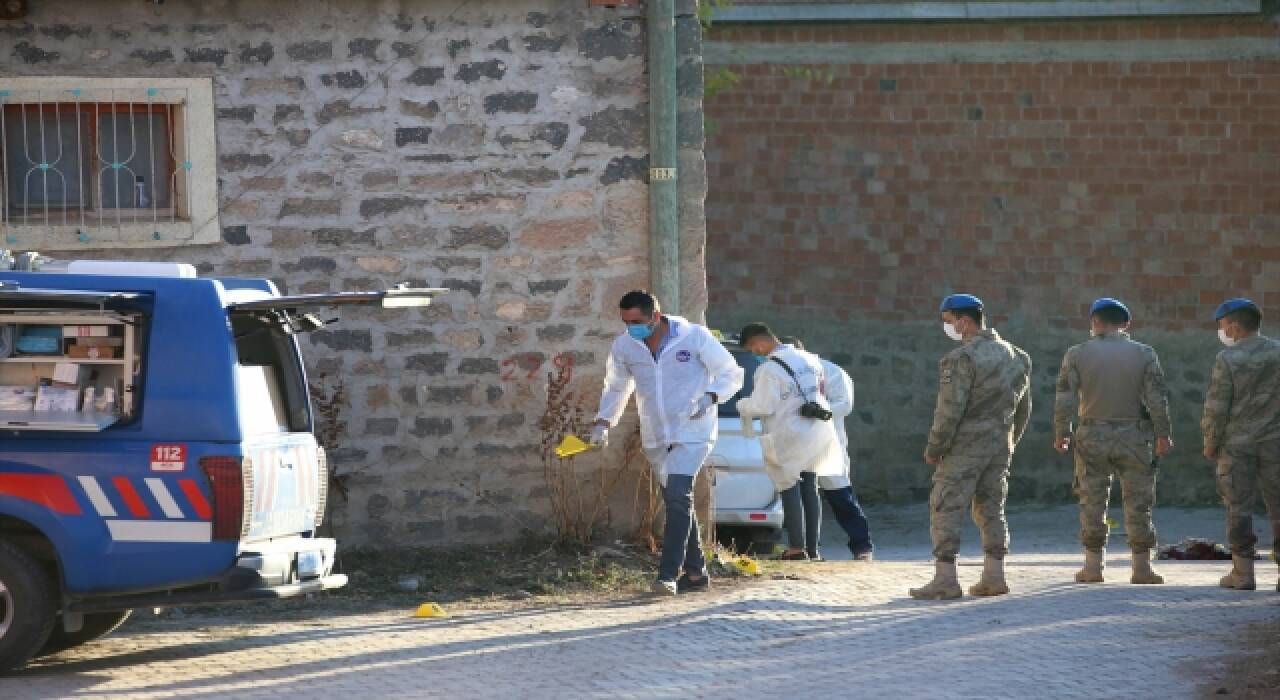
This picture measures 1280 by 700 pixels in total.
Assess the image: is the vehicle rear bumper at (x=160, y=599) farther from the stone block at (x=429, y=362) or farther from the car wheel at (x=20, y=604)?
the stone block at (x=429, y=362)

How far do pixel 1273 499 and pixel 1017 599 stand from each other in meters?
1.83

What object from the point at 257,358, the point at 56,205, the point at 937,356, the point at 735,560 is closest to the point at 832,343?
the point at 937,356

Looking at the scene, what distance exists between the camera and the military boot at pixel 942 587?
10.3 m

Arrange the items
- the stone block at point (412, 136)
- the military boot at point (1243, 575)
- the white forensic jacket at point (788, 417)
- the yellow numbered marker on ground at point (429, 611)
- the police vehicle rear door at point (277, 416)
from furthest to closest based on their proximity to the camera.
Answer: the white forensic jacket at point (788, 417)
the stone block at point (412, 136)
the military boot at point (1243, 575)
the yellow numbered marker on ground at point (429, 611)
the police vehicle rear door at point (277, 416)

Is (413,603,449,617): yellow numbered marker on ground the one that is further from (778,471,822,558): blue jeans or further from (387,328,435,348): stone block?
(778,471,822,558): blue jeans

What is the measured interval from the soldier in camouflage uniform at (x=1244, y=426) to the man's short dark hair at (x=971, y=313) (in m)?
1.52

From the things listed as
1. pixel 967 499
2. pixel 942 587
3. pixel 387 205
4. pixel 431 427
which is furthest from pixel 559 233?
pixel 942 587

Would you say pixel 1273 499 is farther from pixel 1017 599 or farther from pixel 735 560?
pixel 735 560

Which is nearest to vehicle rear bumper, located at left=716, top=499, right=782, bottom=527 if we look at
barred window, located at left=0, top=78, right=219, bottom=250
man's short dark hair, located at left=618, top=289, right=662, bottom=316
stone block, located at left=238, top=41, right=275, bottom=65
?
man's short dark hair, located at left=618, top=289, right=662, bottom=316

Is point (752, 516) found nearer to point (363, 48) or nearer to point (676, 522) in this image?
point (676, 522)

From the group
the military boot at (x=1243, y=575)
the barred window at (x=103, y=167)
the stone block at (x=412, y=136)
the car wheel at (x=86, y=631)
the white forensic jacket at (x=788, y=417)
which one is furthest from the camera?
the white forensic jacket at (x=788, y=417)

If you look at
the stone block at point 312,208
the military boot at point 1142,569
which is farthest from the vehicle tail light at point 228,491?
the military boot at point 1142,569

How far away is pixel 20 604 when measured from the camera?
25.5 feet

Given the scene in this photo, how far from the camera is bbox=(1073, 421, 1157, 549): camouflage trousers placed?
10.8m
